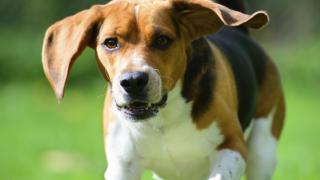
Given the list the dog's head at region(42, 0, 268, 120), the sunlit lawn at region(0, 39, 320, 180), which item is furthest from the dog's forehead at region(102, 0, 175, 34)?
the sunlit lawn at region(0, 39, 320, 180)

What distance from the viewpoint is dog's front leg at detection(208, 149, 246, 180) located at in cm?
674

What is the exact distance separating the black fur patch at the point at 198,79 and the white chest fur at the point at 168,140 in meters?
0.06

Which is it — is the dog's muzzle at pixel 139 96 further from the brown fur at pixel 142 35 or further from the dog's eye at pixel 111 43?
the dog's eye at pixel 111 43

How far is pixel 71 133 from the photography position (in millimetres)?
13664

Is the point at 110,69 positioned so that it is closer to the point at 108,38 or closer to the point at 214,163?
the point at 108,38

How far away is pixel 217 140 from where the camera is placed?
691cm

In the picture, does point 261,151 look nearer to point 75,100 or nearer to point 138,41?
point 138,41

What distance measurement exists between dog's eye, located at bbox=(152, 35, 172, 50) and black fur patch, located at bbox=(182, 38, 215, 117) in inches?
16.2

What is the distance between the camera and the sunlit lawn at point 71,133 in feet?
34.8

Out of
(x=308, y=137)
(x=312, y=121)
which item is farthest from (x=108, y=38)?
(x=312, y=121)

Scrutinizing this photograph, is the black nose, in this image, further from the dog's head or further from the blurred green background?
the blurred green background

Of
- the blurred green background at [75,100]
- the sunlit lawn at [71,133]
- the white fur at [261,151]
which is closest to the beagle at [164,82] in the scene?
the white fur at [261,151]

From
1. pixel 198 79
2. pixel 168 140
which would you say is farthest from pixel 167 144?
pixel 198 79

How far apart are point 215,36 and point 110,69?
1.72 meters
